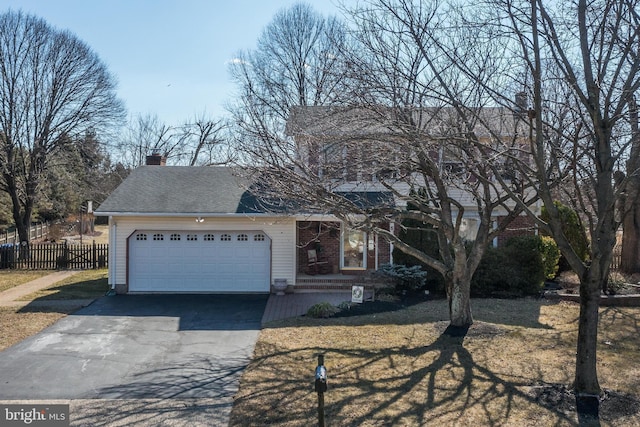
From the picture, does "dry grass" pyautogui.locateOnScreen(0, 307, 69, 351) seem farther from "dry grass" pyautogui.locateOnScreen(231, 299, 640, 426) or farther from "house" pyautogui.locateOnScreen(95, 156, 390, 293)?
"dry grass" pyautogui.locateOnScreen(231, 299, 640, 426)

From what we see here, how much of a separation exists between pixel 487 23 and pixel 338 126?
284 centimetres

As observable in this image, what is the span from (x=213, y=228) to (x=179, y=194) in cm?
192

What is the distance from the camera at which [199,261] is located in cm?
1522

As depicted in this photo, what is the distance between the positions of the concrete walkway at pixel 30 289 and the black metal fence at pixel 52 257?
93 cm

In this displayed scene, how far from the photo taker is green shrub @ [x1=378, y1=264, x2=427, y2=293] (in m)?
13.7

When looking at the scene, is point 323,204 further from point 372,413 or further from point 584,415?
point 584,415

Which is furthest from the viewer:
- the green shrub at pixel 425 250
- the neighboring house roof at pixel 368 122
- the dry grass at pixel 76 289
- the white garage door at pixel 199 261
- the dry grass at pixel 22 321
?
the white garage door at pixel 199 261

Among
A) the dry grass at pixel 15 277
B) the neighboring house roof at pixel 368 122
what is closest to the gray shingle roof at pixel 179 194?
the dry grass at pixel 15 277

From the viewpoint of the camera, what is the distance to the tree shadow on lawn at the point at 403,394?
18.9 ft

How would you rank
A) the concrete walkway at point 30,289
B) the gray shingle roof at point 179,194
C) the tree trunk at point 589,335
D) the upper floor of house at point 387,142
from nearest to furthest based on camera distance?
the tree trunk at point 589,335, the upper floor of house at point 387,142, the concrete walkway at point 30,289, the gray shingle roof at point 179,194

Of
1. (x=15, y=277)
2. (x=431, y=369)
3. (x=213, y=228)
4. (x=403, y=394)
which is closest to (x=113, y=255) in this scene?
(x=213, y=228)

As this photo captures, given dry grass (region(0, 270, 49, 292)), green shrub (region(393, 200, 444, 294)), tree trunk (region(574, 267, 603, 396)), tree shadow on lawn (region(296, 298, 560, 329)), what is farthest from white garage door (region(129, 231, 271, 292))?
tree trunk (region(574, 267, 603, 396))

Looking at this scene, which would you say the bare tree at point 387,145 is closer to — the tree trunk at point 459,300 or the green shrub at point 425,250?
the tree trunk at point 459,300

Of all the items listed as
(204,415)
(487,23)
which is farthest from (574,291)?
(204,415)
